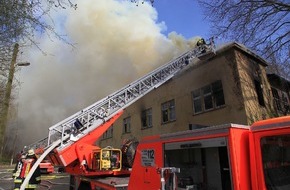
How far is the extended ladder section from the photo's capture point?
796cm

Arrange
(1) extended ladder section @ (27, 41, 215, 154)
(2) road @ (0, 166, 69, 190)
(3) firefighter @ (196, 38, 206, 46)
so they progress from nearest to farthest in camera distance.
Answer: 1. (1) extended ladder section @ (27, 41, 215, 154)
2. (3) firefighter @ (196, 38, 206, 46)
3. (2) road @ (0, 166, 69, 190)

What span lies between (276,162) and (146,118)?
1717cm

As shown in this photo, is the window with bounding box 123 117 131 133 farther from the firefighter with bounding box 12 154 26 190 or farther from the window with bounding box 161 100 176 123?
the firefighter with bounding box 12 154 26 190

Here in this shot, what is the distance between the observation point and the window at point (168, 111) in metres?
17.6

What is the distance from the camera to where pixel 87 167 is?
775cm

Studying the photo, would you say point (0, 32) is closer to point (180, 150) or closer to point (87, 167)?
point (180, 150)

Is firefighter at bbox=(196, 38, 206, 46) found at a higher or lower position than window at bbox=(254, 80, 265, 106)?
higher

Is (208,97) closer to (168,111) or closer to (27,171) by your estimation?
(168,111)

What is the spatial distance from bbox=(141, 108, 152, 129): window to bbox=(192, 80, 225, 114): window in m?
4.63

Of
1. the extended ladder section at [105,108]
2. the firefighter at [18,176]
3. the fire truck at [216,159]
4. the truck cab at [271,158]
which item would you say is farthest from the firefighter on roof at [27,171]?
the truck cab at [271,158]

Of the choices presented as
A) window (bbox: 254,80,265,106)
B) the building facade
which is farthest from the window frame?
window (bbox: 254,80,265,106)

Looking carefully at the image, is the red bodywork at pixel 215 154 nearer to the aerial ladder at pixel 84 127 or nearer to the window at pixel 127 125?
the aerial ladder at pixel 84 127

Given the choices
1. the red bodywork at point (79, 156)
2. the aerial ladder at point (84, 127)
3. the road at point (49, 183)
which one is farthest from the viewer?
the road at point (49, 183)

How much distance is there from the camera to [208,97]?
14938 mm
